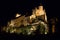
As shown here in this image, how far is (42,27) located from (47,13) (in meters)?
0.46

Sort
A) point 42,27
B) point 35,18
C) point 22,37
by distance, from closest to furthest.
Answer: point 22,37 < point 42,27 < point 35,18

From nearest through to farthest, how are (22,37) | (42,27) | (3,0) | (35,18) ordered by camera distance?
(22,37), (42,27), (35,18), (3,0)

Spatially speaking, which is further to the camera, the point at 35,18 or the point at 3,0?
the point at 3,0

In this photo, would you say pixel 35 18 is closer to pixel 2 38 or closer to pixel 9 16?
pixel 9 16

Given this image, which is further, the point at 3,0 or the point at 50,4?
the point at 3,0

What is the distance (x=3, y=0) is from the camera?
6621 mm

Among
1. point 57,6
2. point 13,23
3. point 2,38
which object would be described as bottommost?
point 2,38

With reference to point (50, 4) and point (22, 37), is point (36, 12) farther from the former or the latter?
point (22, 37)

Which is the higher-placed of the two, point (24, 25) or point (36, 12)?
point (36, 12)

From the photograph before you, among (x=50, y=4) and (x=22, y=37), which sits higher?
(x=50, y=4)

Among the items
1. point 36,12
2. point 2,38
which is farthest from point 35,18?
point 2,38

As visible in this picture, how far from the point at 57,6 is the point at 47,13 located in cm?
36

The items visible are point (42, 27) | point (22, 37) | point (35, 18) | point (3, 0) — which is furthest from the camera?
point (3, 0)

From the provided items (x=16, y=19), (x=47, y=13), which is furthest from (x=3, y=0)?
(x=47, y=13)
